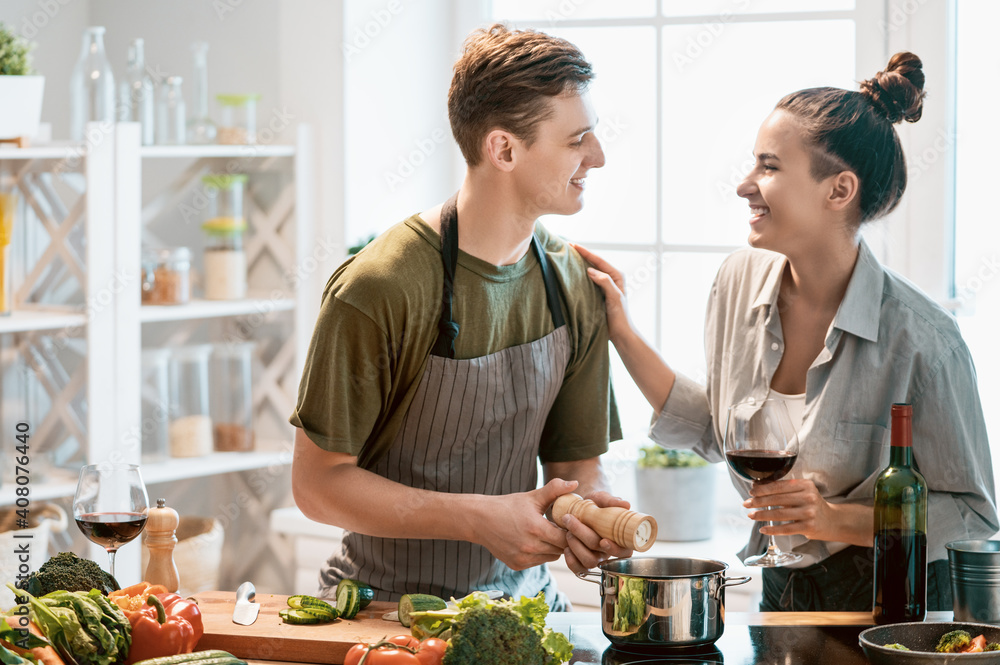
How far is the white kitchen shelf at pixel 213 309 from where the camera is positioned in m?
3.13

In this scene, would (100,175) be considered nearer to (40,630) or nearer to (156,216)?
(156,216)

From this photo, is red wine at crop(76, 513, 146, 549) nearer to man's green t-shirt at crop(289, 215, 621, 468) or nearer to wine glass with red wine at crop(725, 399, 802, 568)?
man's green t-shirt at crop(289, 215, 621, 468)

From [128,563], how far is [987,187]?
2606 mm

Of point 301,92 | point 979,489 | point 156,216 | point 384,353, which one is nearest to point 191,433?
point 156,216

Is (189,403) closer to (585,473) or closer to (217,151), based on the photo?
(217,151)

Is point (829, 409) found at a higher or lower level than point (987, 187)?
lower

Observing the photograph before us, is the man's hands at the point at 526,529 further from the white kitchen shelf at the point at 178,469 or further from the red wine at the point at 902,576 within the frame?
the white kitchen shelf at the point at 178,469

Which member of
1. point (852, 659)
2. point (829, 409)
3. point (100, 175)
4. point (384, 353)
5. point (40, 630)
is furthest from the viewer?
point (100, 175)

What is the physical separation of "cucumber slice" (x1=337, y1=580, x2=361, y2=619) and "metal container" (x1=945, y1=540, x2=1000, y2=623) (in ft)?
2.99

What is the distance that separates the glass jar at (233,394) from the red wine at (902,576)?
223 centimetres

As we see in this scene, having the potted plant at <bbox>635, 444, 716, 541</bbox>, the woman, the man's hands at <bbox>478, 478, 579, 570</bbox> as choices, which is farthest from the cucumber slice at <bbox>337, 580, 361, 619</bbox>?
the potted plant at <bbox>635, 444, 716, 541</bbox>

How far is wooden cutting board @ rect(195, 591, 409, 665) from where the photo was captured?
5.23ft

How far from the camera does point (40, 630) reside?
1.38m

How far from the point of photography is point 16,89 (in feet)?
9.25
